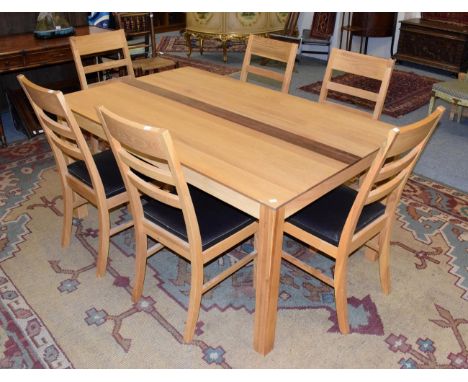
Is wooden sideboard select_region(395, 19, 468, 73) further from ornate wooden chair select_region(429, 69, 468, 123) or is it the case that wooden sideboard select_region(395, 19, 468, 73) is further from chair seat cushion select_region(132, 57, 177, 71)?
chair seat cushion select_region(132, 57, 177, 71)

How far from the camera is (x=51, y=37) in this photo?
3.75m

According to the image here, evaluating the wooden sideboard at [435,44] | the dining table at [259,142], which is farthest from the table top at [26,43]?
the wooden sideboard at [435,44]

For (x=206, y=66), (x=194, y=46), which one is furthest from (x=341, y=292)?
(x=194, y=46)

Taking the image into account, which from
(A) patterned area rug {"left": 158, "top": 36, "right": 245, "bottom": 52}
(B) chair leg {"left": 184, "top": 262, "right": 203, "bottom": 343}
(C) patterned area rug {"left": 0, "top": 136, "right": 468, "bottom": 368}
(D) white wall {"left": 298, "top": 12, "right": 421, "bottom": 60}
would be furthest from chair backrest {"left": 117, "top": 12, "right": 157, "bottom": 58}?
(B) chair leg {"left": 184, "top": 262, "right": 203, "bottom": 343}

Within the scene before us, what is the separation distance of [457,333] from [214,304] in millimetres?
1036

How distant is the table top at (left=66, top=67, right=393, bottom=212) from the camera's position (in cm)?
166

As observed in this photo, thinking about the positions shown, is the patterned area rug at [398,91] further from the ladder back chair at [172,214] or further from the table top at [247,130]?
the ladder back chair at [172,214]

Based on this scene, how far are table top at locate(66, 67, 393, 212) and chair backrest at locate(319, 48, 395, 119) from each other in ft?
0.75

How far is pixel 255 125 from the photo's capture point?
6.83 ft

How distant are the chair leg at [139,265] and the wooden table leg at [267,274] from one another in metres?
0.55

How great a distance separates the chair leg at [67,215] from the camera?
236cm

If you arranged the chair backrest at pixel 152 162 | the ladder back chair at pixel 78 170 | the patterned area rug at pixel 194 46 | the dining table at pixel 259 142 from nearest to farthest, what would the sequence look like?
1. the chair backrest at pixel 152 162
2. the dining table at pixel 259 142
3. the ladder back chair at pixel 78 170
4. the patterned area rug at pixel 194 46

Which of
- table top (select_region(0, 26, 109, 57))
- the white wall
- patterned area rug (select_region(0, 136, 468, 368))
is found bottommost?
patterned area rug (select_region(0, 136, 468, 368))
